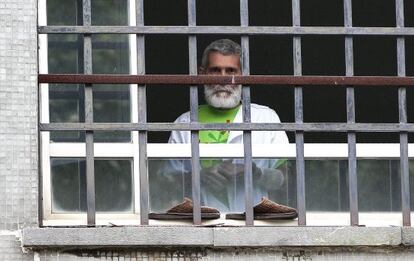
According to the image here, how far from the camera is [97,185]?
8.91 meters

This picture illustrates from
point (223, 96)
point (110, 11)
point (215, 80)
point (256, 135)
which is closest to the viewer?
point (215, 80)

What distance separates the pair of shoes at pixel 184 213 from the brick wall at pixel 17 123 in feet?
2.35

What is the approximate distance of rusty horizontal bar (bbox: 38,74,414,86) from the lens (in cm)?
881

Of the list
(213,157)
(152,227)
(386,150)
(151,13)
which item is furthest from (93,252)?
(151,13)

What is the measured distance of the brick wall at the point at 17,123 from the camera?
28.3 ft

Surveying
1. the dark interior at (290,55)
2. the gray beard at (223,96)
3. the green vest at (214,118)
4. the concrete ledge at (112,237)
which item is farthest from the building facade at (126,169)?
the dark interior at (290,55)

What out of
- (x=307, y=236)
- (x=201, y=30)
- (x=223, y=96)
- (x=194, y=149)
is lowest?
(x=307, y=236)

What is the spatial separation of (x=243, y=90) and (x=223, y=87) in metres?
0.45

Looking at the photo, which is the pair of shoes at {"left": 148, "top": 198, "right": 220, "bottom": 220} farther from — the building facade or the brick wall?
the brick wall

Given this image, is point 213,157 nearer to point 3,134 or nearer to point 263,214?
point 263,214

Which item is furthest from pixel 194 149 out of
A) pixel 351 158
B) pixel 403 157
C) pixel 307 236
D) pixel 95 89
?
pixel 403 157

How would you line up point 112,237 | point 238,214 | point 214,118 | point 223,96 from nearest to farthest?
point 112,237 < point 238,214 < point 223,96 < point 214,118

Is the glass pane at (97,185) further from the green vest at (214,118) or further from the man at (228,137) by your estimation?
the green vest at (214,118)

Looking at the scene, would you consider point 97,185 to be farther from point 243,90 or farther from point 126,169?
point 243,90
